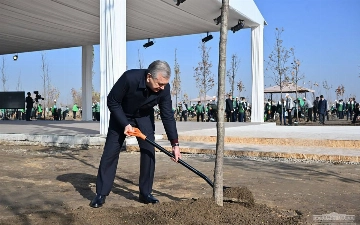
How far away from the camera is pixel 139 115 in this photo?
13.6 ft

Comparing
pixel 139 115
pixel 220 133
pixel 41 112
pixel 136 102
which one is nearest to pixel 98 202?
pixel 139 115

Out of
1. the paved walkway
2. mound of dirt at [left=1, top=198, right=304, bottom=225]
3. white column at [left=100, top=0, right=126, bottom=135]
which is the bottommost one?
mound of dirt at [left=1, top=198, right=304, bottom=225]

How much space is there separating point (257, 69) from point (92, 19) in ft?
24.6

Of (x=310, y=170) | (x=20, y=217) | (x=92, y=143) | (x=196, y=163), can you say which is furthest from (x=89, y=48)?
(x=20, y=217)

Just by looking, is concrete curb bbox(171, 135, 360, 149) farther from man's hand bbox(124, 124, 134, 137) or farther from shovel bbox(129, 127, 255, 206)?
man's hand bbox(124, 124, 134, 137)

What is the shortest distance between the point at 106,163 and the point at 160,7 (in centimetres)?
1099

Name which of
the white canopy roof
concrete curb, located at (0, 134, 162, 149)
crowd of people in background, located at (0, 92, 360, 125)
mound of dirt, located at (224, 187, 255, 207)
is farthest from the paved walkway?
crowd of people in background, located at (0, 92, 360, 125)

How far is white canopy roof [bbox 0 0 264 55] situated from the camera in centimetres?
1359

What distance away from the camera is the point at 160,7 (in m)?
14.2

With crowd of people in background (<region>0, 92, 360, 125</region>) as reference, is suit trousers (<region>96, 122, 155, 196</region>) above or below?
below

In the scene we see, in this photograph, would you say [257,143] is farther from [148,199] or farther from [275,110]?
[275,110]

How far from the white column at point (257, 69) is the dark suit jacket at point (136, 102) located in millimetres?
13736

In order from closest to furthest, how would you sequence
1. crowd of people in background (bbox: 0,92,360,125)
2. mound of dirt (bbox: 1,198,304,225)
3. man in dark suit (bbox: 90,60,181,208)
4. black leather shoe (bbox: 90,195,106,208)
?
mound of dirt (bbox: 1,198,304,225) < man in dark suit (bbox: 90,60,181,208) < black leather shoe (bbox: 90,195,106,208) < crowd of people in background (bbox: 0,92,360,125)

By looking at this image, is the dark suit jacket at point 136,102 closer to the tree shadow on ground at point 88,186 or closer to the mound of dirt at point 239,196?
the mound of dirt at point 239,196
